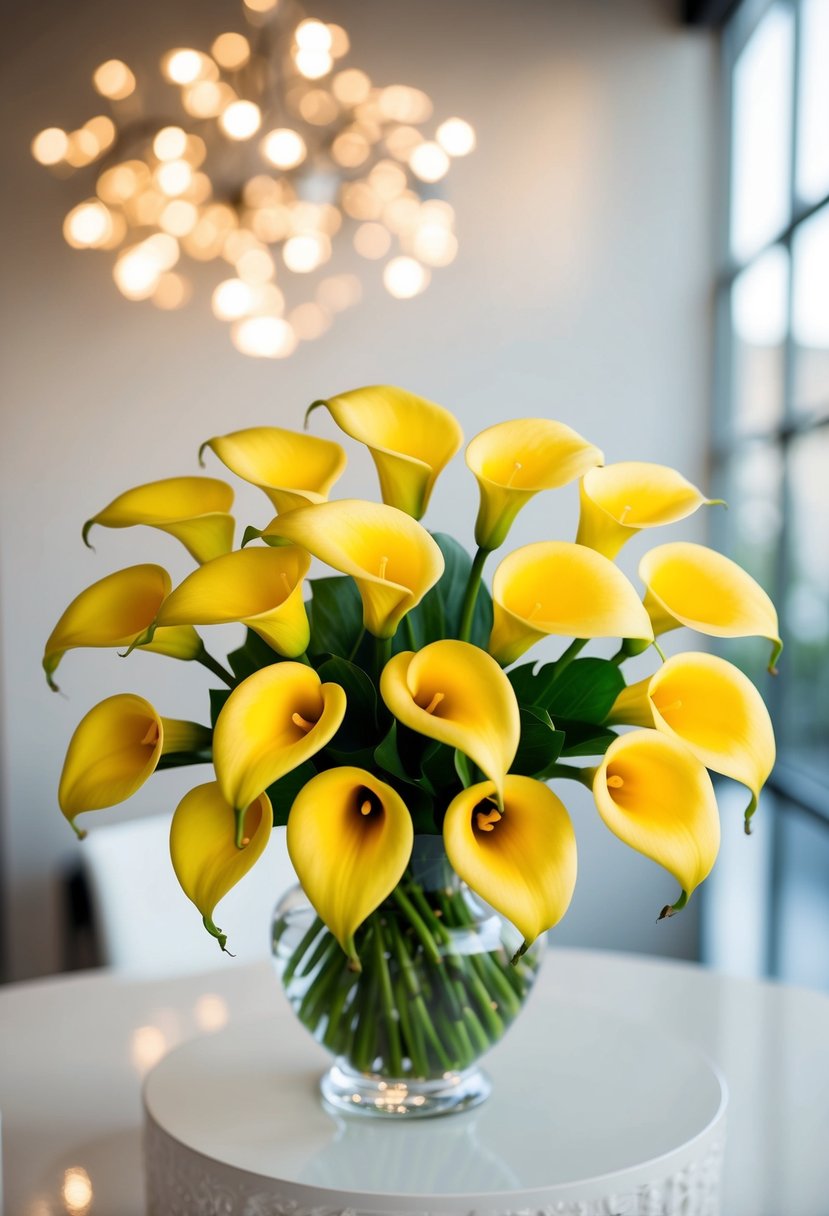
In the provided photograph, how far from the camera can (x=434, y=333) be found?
2988 mm

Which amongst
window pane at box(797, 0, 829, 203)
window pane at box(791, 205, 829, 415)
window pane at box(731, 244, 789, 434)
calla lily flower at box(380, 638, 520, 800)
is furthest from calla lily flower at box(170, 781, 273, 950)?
window pane at box(731, 244, 789, 434)

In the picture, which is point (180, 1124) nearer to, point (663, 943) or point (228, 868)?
point (228, 868)

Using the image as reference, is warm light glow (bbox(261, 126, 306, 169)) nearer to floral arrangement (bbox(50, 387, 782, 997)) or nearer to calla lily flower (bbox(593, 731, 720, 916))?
floral arrangement (bbox(50, 387, 782, 997))

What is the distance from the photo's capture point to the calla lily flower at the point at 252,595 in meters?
0.68

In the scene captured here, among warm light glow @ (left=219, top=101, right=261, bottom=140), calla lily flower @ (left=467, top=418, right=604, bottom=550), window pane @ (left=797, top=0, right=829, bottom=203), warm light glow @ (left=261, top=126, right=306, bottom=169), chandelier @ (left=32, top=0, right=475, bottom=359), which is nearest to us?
calla lily flower @ (left=467, top=418, right=604, bottom=550)

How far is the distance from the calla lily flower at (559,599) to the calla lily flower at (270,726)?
12cm

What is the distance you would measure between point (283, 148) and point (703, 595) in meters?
2.08

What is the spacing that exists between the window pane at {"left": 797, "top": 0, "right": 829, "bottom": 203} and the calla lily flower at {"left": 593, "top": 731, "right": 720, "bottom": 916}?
Answer: 6.12ft

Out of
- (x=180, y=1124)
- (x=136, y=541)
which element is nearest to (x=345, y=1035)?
(x=180, y=1124)

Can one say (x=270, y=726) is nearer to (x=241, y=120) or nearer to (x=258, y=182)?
(x=241, y=120)

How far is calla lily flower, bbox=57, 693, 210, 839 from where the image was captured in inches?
29.2

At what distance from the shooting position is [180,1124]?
80cm

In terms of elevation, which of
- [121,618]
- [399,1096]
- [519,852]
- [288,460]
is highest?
[288,460]

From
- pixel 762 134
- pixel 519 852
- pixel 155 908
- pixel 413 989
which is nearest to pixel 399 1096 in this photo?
pixel 413 989
